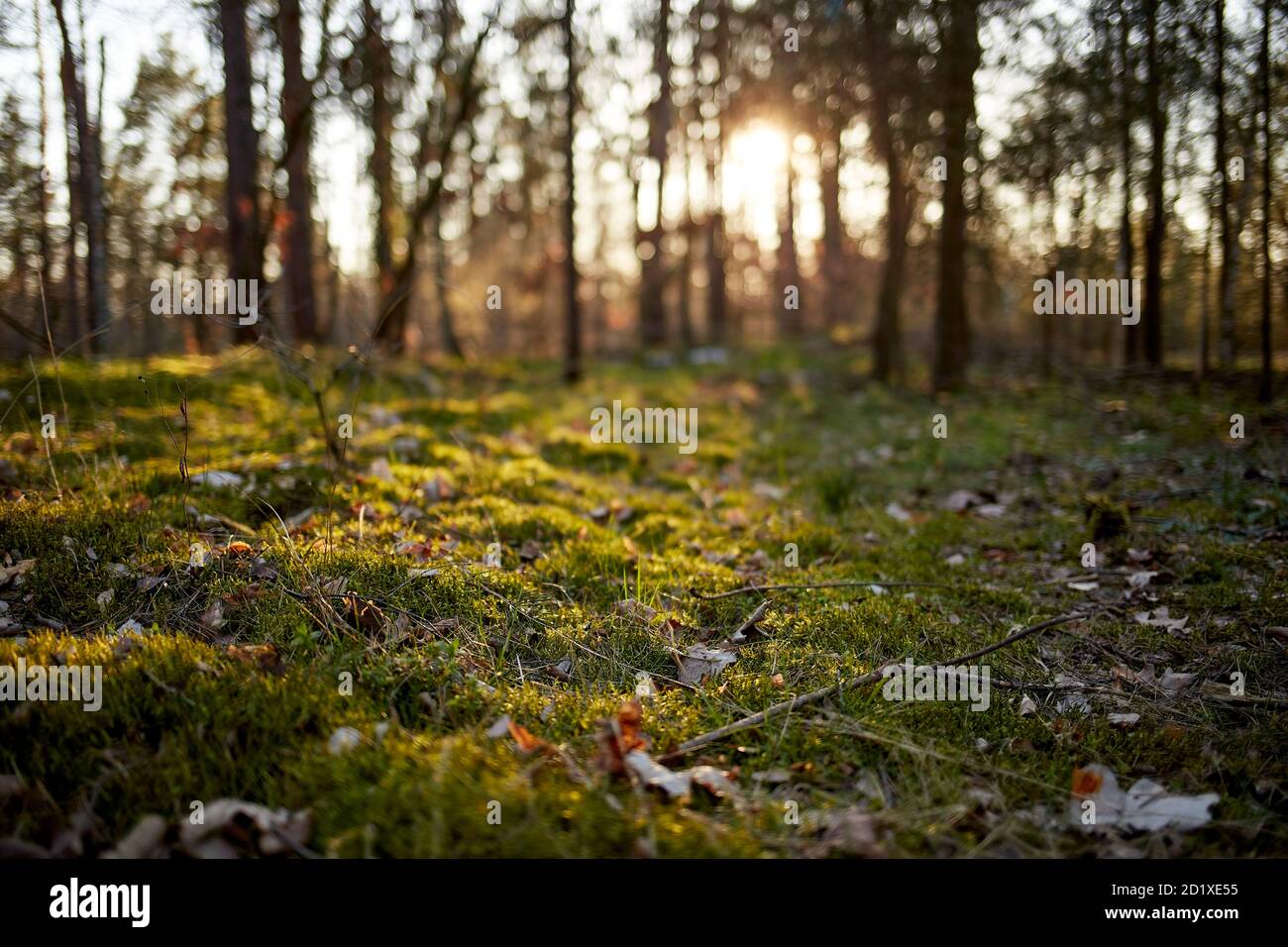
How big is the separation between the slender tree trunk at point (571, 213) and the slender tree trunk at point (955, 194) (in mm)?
5458

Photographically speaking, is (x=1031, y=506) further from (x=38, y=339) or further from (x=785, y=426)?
(x=38, y=339)

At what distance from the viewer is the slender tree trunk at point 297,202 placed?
10.3 meters

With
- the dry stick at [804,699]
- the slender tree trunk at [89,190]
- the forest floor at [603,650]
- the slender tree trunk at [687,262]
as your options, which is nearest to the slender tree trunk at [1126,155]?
the forest floor at [603,650]

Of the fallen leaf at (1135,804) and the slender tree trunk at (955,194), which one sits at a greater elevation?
the slender tree trunk at (955,194)

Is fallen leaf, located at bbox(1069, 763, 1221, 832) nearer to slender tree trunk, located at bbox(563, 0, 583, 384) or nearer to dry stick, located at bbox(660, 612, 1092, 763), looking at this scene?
dry stick, located at bbox(660, 612, 1092, 763)

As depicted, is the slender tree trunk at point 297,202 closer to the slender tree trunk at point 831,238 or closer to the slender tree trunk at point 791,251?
the slender tree trunk at point 831,238

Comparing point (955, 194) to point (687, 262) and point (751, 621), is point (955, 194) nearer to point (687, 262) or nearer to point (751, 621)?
→ point (751, 621)

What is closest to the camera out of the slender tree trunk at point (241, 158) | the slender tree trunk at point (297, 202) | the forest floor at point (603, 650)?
the forest floor at point (603, 650)

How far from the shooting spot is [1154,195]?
375 inches

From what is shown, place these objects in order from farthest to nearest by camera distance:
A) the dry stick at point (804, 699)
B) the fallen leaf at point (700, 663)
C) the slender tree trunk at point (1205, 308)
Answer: the slender tree trunk at point (1205, 308) → the fallen leaf at point (700, 663) → the dry stick at point (804, 699)

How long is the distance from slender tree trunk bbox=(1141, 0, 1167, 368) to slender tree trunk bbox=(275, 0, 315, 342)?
36.7ft

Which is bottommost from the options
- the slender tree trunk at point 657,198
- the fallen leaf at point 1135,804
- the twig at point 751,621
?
the fallen leaf at point 1135,804

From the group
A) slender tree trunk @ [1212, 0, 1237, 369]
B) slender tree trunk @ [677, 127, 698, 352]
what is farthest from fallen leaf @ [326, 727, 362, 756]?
slender tree trunk @ [677, 127, 698, 352]
